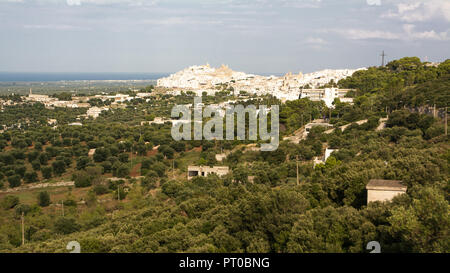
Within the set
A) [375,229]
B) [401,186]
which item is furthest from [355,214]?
[401,186]

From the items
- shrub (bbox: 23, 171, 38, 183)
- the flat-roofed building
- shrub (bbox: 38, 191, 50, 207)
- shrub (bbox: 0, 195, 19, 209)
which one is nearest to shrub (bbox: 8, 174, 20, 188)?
shrub (bbox: 23, 171, 38, 183)

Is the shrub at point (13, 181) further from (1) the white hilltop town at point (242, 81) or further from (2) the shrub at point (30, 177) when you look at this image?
(1) the white hilltop town at point (242, 81)

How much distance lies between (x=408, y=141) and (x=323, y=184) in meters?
6.24

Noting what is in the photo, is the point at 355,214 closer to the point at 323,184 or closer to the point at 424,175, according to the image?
the point at 424,175

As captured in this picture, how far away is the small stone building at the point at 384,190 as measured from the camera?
8.28 m

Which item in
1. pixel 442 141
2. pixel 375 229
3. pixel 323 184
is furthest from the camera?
pixel 442 141

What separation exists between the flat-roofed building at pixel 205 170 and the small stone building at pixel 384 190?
9477mm

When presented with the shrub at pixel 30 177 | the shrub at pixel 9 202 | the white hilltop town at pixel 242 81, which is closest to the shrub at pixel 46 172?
the shrub at pixel 30 177

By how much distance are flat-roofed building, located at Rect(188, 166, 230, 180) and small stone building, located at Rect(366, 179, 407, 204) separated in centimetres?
948

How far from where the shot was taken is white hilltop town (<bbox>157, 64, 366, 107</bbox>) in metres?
56.4

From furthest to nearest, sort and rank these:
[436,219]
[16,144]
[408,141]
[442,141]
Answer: [16,144] → [408,141] → [442,141] → [436,219]

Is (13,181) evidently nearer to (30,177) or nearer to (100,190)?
(30,177)

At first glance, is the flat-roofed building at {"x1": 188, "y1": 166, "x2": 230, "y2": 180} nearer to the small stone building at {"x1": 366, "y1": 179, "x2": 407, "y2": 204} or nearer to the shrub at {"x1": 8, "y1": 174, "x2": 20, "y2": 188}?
the shrub at {"x1": 8, "y1": 174, "x2": 20, "y2": 188}

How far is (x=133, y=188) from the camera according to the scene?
1805 cm
